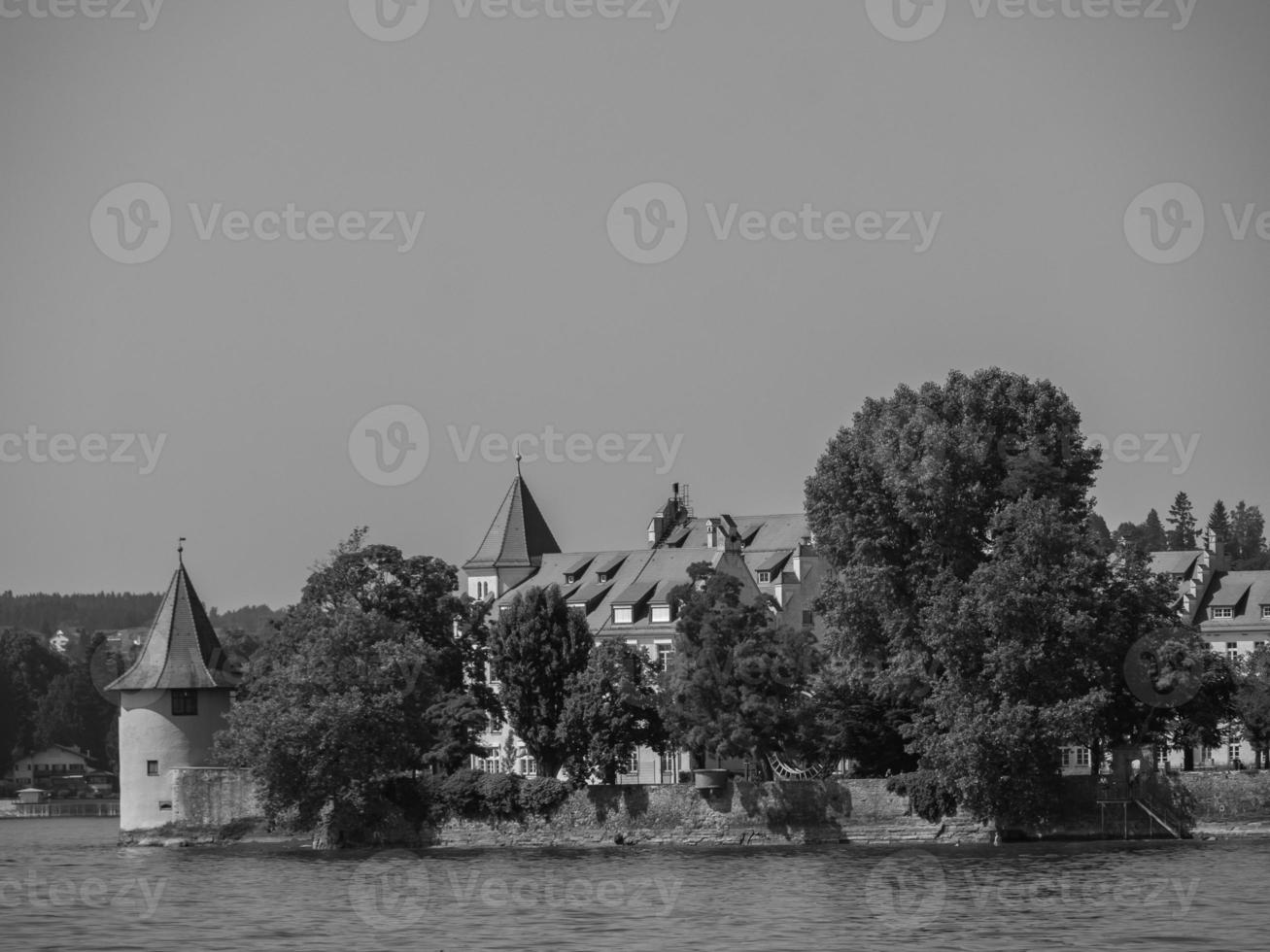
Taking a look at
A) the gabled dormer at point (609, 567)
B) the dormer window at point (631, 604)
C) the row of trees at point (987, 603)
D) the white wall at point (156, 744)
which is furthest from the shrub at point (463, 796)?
the gabled dormer at point (609, 567)

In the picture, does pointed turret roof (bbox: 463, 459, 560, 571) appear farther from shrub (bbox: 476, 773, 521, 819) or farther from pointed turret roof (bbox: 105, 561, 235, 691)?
shrub (bbox: 476, 773, 521, 819)

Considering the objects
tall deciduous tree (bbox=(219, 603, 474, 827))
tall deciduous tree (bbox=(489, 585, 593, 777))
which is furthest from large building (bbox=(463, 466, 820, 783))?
tall deciduous tree (bbox=(219, 603, 474, 827))

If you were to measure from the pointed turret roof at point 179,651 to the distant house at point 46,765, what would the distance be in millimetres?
73787

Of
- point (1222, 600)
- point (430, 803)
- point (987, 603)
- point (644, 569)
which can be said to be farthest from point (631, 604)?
point (1222, 600)

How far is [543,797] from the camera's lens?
268 ft

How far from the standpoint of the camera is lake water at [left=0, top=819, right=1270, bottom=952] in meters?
47.9

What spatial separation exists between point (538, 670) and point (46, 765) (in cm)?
9096

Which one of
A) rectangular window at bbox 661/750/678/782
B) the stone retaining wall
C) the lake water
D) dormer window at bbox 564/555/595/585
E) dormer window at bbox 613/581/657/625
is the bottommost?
the lake water

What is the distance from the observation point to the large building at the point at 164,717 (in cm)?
8856

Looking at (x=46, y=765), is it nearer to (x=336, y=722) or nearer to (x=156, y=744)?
(x=156, y=744)

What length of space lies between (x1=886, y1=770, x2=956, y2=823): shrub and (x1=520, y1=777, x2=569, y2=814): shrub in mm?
12870

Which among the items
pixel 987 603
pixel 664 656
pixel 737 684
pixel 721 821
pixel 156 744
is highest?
pixel 987 603

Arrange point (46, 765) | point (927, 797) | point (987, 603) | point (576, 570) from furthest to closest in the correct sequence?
1. point (46, 765)
2. point (576, 570)
3. point (927, 797)
4. point (987, 603)

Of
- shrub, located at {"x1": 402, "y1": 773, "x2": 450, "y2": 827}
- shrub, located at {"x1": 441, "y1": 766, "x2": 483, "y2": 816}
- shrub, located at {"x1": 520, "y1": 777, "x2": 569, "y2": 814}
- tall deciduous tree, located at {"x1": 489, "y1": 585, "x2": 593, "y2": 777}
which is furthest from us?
tall deciduous tree, located at {"x1": 489, "y1": 585, "x2": 593, "y2": 777}
